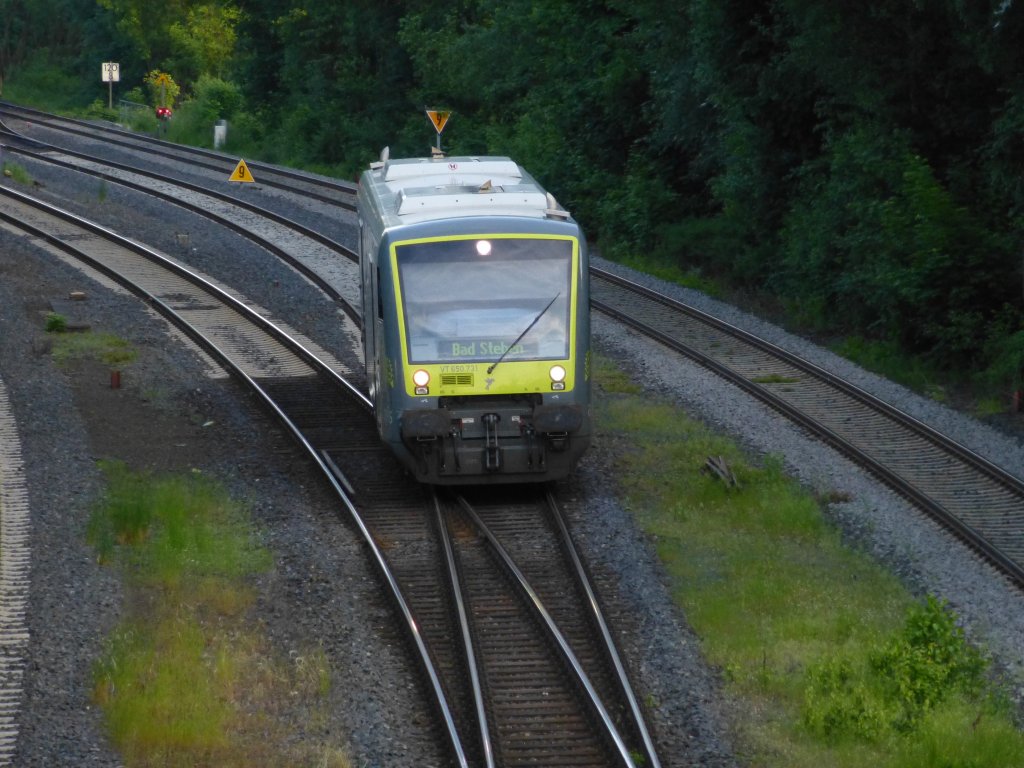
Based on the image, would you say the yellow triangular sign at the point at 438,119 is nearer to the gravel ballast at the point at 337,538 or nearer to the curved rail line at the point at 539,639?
the gravel ballast at the point at 337,538

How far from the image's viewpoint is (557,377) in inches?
535

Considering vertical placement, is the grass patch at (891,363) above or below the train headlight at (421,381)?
below

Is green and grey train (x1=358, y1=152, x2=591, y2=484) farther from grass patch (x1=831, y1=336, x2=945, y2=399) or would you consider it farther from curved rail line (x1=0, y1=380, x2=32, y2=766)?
grass patch (x1=831, y1=336, x2=945, y2=399)

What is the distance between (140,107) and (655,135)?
33.9 metres

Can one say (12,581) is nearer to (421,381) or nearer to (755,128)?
(421,381)

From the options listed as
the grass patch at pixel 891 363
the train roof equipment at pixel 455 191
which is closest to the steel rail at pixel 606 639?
the train roof equipment at pixel 455 191

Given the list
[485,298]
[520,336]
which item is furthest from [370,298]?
[520,336]

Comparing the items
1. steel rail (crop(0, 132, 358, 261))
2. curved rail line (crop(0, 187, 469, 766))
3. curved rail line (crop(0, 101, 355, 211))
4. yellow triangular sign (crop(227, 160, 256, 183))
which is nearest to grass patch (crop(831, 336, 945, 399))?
curved rail line (crop(0, 187, 469, 766))

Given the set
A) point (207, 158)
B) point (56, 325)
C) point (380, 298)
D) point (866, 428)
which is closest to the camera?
point (380, 298)

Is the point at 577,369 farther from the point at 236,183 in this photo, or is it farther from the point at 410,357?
the point at 236,183

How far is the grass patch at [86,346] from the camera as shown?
19781 millimetres

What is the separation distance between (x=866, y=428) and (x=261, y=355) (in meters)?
8.16

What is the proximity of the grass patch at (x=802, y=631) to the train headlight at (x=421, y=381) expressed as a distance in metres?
2.29

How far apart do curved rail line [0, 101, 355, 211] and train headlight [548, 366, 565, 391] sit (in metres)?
20.3
